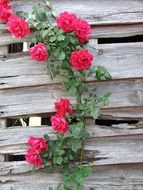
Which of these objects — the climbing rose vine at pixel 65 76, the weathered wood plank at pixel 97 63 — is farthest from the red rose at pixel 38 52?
the weathered wood plank at pixel 97 63

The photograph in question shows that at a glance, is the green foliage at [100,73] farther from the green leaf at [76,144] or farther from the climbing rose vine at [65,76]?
the green leaf at [76,144]

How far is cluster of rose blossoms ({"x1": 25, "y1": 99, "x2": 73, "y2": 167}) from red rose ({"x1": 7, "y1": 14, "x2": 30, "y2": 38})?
43 centimetres

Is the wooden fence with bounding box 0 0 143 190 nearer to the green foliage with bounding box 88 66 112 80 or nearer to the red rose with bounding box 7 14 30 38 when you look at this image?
the green foliage with bounding box 88 66 112 80

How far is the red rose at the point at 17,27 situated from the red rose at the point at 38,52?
97 millimetres

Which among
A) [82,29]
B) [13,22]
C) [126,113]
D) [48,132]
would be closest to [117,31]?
[82,29]

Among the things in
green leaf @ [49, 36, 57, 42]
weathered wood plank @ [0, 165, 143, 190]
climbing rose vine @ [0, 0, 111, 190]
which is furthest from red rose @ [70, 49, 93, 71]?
weathered wood plank @ [0, 165, 143, 190]

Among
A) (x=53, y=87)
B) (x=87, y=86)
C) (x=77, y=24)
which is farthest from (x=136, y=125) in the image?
(x=77, y=24)

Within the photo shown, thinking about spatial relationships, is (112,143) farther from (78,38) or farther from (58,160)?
(78,38)

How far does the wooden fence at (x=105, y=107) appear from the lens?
2.22 meters

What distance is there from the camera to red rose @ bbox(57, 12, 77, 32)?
6.79ft

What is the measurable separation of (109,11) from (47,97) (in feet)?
2.00

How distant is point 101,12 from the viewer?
7.27 ft

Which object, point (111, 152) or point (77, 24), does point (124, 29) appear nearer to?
point (77, 24)

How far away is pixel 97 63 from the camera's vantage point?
2.23 metres
